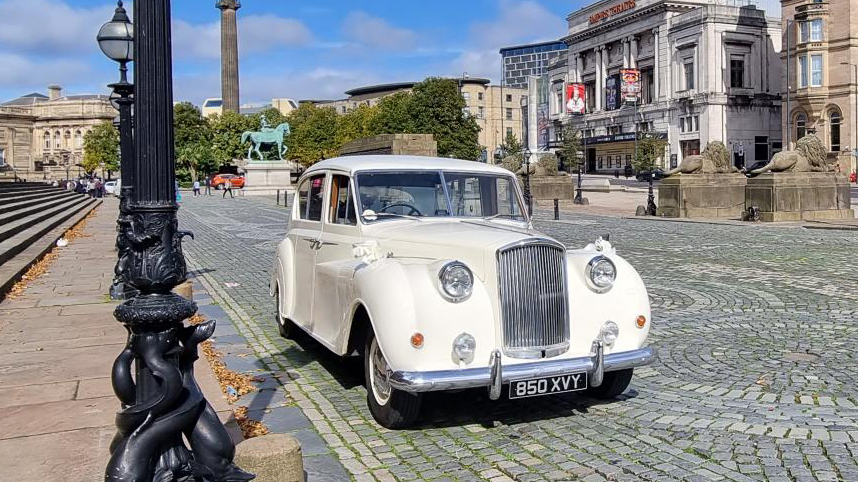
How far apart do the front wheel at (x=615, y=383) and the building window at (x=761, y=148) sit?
81.1 meters

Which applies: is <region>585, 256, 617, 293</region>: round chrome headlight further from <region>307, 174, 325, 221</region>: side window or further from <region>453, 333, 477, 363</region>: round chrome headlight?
<region>307, 174, 325, 221</region>: side window

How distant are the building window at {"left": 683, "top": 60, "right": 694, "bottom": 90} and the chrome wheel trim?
3212 inches

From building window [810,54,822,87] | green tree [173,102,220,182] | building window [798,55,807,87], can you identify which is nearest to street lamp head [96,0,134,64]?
building window [810,54,822,87]

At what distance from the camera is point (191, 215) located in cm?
3491

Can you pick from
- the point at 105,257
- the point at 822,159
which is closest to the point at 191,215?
the point at 105,257

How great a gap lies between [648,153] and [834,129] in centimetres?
1599

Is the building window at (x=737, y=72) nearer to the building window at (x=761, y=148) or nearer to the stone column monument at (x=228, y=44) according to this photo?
the building window at (x=761, y=148)

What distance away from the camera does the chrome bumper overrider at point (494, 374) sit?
4.98 m

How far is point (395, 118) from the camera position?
79875 mm

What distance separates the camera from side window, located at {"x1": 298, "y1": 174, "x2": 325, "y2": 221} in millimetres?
7520

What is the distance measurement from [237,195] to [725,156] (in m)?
40.8

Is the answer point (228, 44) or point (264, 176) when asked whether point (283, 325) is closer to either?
point (264, 176)

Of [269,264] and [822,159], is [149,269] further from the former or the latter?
[822,159]

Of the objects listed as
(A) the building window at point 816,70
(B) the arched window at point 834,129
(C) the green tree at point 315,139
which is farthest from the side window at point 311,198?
(C) the green tree at point 315,139
